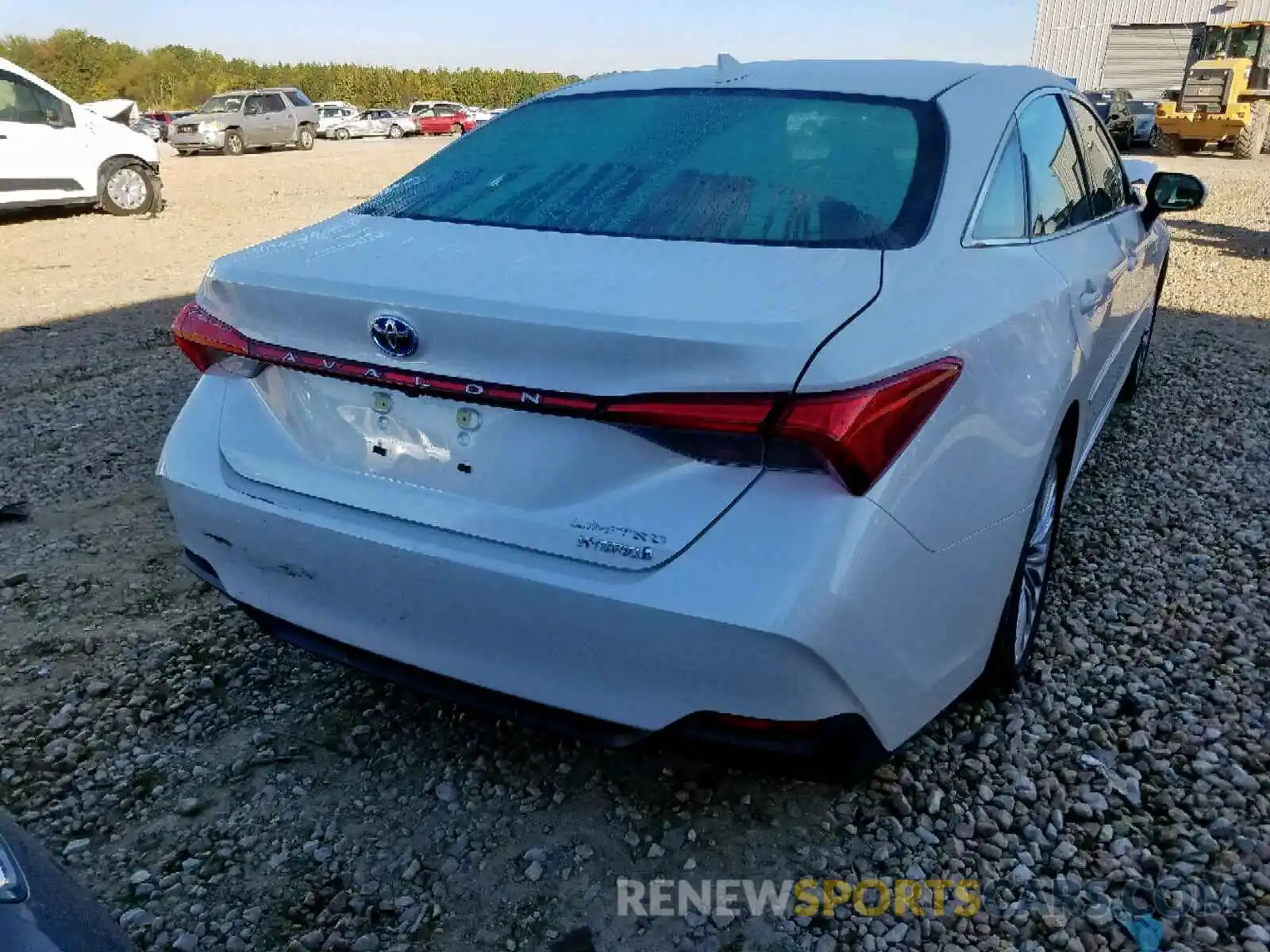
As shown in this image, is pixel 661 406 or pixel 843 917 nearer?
pixel 661 406

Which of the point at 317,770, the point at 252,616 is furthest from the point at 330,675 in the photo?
the point at 252,616

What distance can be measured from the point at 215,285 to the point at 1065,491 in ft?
7.57

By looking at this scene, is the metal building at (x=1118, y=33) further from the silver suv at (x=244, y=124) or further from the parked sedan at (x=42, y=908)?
the parked sedan at (x=42, y=908)

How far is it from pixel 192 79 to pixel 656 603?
72.0 meters

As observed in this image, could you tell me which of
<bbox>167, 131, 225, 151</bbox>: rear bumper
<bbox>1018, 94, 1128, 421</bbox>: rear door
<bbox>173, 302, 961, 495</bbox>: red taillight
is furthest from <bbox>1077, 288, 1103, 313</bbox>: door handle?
<bbox>167, 131, 225, 151</bbox>: rear bumper

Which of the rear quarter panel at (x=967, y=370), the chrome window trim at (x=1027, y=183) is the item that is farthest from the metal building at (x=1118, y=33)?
the rear quarter panel at (x=967, y=370)

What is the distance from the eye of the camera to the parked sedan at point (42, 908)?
1.17m

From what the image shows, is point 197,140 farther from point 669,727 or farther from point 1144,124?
point 669,727

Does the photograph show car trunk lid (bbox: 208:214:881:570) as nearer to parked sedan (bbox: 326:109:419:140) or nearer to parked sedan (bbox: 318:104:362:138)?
parked sedan (bbox: 318:104:362:138)

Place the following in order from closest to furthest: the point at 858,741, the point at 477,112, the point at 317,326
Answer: the point at 858,741, the point at 317,326, the point at 477,112

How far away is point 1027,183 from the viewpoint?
2.60 meters

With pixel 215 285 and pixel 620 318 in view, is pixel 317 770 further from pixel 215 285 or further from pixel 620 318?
pixel 620 318

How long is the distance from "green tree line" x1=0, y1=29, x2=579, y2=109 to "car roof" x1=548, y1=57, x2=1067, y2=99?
199 feet

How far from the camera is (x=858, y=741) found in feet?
5.82
